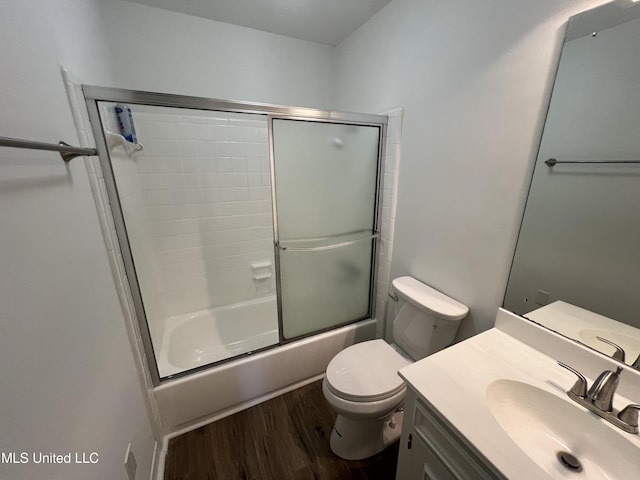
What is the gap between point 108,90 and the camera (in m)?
1.01

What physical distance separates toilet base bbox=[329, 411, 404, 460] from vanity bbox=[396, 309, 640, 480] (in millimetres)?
351

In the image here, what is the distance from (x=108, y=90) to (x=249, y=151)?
1.11m

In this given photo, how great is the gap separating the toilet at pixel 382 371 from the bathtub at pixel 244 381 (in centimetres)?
43

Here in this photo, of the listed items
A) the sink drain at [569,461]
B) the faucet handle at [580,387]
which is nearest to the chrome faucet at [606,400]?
the faucet handle at [580,387]

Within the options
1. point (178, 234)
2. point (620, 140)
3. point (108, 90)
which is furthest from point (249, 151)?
point (620, 140)

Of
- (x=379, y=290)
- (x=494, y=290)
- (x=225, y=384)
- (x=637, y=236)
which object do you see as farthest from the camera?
(x=379, y=290)

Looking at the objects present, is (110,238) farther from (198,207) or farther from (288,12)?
(288,12)

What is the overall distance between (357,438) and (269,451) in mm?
490

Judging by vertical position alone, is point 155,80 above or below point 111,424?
above

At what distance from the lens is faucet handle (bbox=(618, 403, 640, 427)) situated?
67 cm

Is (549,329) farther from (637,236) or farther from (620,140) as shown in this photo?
(620,140)

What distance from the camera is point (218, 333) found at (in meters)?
2.10

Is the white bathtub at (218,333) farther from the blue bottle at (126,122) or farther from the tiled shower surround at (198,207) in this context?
the blue bottle at (126,122)

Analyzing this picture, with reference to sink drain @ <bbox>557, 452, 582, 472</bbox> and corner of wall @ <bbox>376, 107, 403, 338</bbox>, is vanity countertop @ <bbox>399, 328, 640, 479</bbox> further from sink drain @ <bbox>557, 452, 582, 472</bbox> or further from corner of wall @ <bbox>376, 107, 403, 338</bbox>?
corner of wall @ <bbox>376, 107, 403, 338</bbox>
